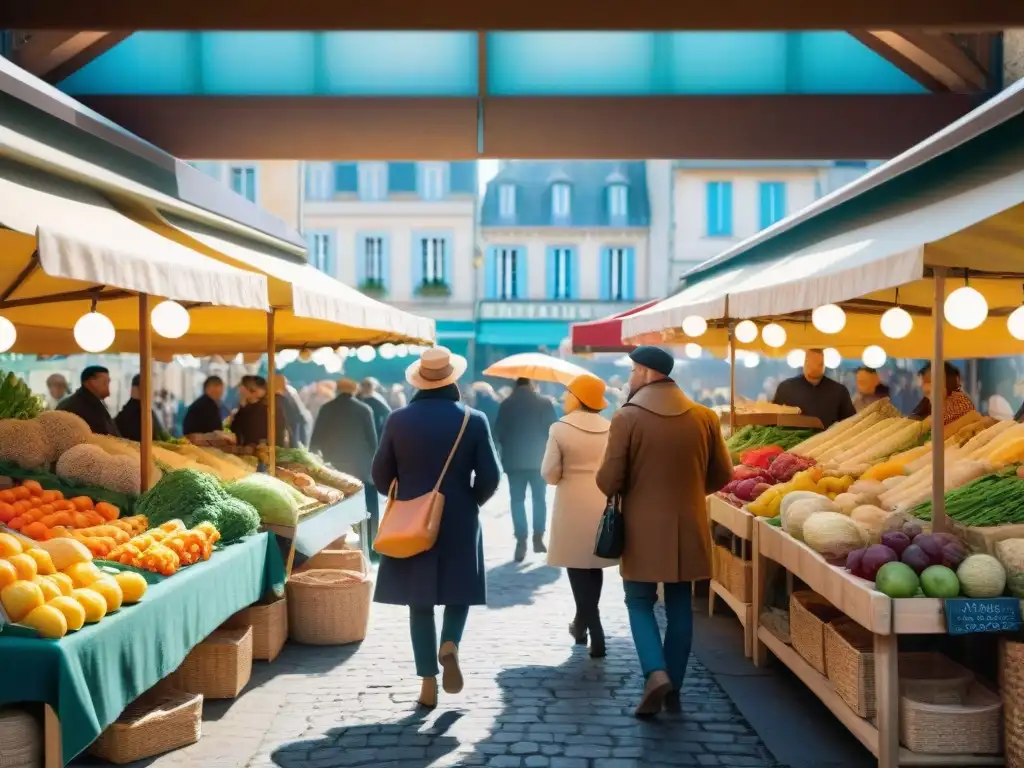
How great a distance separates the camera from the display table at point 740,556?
723cm

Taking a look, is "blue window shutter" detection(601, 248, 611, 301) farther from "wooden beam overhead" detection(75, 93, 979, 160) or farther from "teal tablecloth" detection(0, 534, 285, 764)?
"teal tablecloth" detection(0, 534, 285, 764)

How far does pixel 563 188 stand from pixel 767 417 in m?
27.5

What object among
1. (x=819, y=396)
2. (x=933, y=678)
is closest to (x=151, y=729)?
(x=933, y=678)

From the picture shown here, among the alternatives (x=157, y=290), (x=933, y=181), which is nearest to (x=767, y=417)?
(x=933, y=181)

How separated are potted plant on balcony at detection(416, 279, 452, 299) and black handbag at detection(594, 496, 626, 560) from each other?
30593 millimetres

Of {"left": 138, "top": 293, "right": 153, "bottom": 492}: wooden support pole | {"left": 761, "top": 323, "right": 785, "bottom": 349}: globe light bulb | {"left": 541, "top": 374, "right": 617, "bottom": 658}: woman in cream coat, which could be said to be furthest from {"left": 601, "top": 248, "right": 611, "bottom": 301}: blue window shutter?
{"left": 138, "top": 293, "right": 153, "bottom": 492}: wooden support pole

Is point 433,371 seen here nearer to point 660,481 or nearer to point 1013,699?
point 660,481

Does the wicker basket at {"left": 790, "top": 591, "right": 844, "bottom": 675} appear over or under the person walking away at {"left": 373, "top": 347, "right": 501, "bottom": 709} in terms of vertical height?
under

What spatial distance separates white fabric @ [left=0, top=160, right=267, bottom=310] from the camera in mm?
4387

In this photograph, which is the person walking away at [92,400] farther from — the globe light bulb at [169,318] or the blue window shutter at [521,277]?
the blue window shutter at [521,277]

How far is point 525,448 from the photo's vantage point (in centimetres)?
1180

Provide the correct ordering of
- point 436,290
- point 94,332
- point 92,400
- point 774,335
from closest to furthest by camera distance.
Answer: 1. point 94,332
2. point 774,335
3. point 92,400
4. point 436,290

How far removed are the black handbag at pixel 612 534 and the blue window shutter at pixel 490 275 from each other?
101ft

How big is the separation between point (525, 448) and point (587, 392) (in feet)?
15.0
